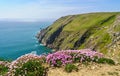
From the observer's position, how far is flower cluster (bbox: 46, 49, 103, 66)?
19919mm

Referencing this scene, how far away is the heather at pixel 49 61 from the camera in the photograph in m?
18.6

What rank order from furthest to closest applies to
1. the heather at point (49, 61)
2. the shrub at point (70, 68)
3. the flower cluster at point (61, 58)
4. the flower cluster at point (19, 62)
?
1. the flower cluster at point (61, 58)
2. the flower cluster at point (19, 62)
3. the shrub at point (70, 68)
4. the heather at point (49, 61)

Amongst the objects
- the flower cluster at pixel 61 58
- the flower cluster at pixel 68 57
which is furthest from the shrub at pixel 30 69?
the flower cluster at pixel 68 57

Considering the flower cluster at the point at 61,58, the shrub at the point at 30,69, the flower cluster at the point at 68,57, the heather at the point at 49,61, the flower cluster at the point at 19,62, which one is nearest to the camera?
the shrub at the point at 30,69

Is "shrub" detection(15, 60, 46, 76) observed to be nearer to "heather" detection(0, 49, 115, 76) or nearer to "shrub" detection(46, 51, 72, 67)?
"heather" detection(0, 49, 115, 76)

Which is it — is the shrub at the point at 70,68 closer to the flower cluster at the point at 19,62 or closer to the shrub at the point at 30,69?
the shrub at the point at 30,69

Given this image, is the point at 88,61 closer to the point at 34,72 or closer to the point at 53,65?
the point at 53,65

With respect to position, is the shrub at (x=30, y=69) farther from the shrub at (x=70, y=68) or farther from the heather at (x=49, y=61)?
the shrub at (x=70, y=68)

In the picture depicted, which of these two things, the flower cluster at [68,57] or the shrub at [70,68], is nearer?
the shrub at [70,68]

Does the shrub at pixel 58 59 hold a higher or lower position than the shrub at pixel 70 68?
higher

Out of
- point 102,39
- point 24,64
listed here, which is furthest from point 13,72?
point 102,39

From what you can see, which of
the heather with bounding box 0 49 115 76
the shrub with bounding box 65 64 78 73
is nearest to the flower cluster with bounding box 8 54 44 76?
the heather with bounding box 0 49 115 76

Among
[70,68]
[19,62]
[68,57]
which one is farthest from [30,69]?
[68,57]

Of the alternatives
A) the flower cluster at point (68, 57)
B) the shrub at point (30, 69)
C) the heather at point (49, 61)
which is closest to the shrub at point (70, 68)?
the heather at point (49, 61)
